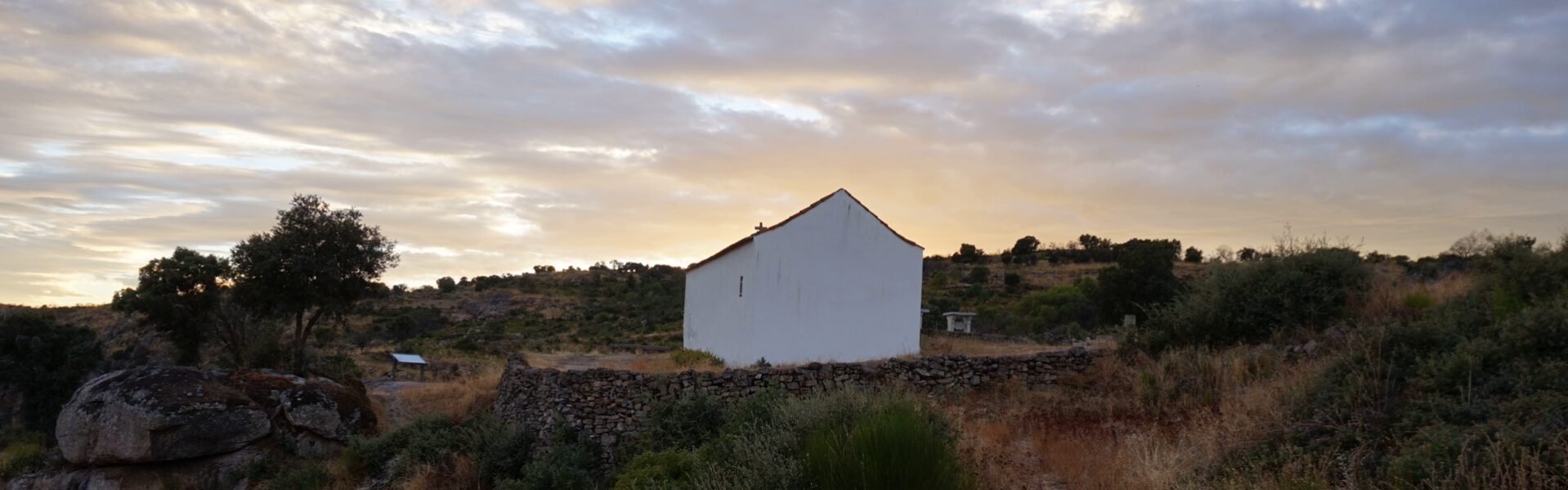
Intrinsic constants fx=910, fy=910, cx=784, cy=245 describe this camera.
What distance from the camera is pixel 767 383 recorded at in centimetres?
1439

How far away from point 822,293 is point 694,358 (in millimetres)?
3318

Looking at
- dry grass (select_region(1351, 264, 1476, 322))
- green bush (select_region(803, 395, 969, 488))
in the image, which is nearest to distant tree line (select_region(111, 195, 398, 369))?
green bush (select_region(803, 395, 969, 488))

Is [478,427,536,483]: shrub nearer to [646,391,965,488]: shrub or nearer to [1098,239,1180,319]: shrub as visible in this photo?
[646,391,965,488]: shrub

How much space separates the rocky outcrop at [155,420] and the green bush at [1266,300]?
55.1ft

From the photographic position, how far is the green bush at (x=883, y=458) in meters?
6.96

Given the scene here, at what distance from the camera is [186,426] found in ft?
55.7

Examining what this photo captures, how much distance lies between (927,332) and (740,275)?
863 centimetres

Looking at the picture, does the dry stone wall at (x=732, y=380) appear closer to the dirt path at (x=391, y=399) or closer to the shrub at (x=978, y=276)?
the dirt path at (x=391, y=399)

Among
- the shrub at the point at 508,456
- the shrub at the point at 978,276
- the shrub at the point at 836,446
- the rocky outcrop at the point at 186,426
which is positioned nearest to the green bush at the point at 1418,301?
the shrub at the point at 836,446

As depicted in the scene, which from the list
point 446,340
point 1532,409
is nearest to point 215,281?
point 446,340

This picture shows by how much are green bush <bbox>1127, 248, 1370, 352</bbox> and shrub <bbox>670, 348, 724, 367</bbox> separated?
29.8 ft

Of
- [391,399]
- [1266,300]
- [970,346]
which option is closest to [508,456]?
[391,399]

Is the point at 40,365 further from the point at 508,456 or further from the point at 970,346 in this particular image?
the point at 970,346

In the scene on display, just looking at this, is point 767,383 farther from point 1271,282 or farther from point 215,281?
point 215,281
